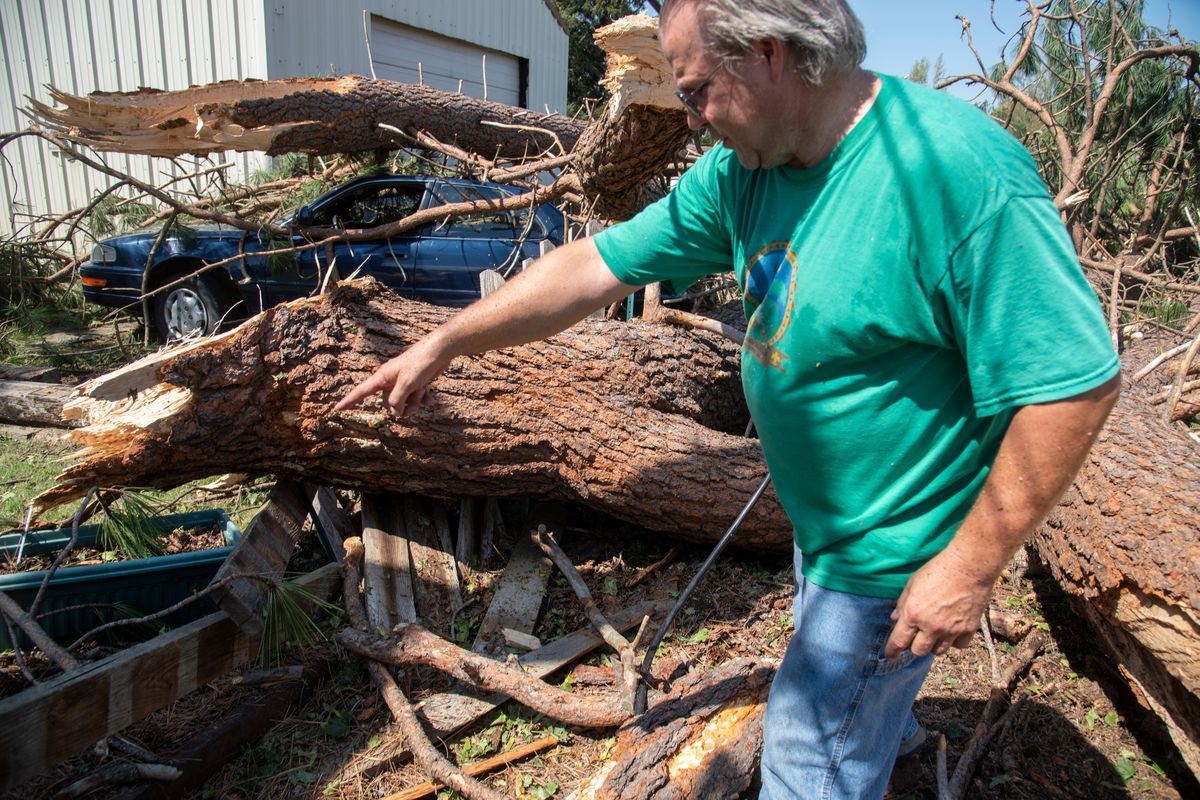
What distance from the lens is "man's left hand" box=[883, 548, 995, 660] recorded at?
112 cm

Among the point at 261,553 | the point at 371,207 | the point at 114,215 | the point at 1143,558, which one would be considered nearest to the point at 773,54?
the point at 1143,558

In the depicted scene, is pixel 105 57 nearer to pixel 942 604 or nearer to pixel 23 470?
pixel 23 470

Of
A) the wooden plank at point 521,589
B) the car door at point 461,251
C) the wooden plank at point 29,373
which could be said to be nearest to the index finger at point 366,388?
the wooden plank at point 521,589

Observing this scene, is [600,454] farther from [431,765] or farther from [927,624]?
[927,624]

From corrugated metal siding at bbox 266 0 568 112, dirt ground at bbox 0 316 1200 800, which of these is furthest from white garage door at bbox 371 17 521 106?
dirt ground at bbox 0 316 1200 800

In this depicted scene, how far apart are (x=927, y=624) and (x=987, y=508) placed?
0.21 m

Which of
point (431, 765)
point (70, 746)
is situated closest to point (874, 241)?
point (431, 765)

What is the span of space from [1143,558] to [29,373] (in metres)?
6.94

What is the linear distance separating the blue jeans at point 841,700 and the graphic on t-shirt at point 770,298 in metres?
0.49

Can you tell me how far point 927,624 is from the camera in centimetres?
114

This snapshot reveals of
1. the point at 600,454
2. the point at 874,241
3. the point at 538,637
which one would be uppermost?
the point at 874,241

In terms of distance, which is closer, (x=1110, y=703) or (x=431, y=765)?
(x=431, y=765)

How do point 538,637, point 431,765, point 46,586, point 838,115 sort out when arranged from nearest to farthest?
point 838,115
point 431,765
point 46,586
point 538,637

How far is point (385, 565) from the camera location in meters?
2.98
